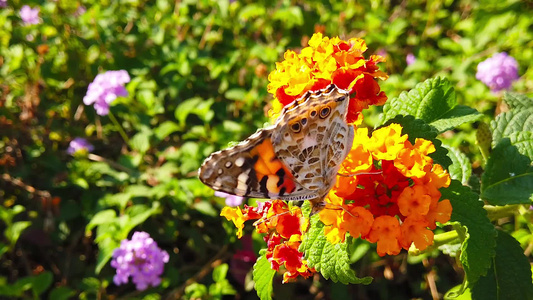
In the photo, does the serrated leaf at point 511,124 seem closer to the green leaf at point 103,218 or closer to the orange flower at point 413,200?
the orange flower at point 413,200

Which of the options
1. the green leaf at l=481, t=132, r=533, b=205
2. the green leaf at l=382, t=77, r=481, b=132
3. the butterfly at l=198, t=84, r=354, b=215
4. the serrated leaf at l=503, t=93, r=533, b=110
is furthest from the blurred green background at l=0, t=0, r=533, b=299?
the butterfly at l=198, t=84, r=354, b=215

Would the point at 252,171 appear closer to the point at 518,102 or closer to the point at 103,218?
the point at 518,102

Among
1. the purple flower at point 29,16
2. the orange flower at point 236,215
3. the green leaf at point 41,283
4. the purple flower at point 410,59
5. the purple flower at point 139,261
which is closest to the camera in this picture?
the orange flower at point 236,215


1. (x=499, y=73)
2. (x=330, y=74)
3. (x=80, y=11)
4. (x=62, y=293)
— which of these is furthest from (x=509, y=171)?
(x=80, y=11)

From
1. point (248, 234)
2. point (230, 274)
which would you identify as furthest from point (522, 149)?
point (230, 274)

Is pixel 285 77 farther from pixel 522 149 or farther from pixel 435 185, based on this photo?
pixel 522 149

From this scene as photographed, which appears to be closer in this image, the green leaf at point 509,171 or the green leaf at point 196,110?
the green leaf at point 509,171

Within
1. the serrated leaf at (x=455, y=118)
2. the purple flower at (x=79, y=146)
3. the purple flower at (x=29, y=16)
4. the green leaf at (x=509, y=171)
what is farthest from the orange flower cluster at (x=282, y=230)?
the purple flower at (x=29, y=16)
